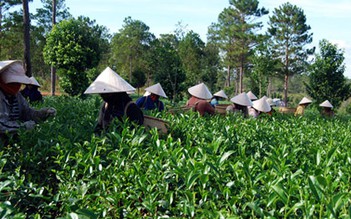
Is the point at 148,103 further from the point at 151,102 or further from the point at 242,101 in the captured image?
the point at 242,101

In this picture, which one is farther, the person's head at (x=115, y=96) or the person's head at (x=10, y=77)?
the person's head at (x=115, y=96)

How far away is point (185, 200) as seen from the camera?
5.62 ft

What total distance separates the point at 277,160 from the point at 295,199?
52 centimetres

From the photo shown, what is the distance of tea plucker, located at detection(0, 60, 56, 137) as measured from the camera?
3109 millimetres

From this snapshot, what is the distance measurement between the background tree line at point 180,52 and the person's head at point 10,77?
396 inches

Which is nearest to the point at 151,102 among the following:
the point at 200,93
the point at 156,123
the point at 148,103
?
the point at 148,103

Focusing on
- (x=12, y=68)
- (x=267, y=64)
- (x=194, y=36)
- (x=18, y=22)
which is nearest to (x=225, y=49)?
(x=194, y=36)

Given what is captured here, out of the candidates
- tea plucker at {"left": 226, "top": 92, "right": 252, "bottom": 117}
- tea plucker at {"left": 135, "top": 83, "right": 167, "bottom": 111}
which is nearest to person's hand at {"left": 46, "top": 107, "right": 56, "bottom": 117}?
tea plucker at {"left": 135, "top": 83, "right": 167, "bottom": 111}

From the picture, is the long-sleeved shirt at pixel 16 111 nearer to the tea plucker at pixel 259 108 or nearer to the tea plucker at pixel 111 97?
the tea plucker at pixel 111 97

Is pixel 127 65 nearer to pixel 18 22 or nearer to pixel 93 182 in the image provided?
pixel 18 22

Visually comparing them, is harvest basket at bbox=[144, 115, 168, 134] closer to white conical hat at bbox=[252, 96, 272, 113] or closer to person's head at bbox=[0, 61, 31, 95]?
person's head at bbox=[0, 61, 31, 95]

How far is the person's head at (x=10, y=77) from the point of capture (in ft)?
10.6

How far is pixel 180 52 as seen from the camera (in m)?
39.7

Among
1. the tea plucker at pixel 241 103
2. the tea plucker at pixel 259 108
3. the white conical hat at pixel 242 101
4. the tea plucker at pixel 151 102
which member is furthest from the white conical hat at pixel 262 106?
the tea plucker at pixel 151 102
